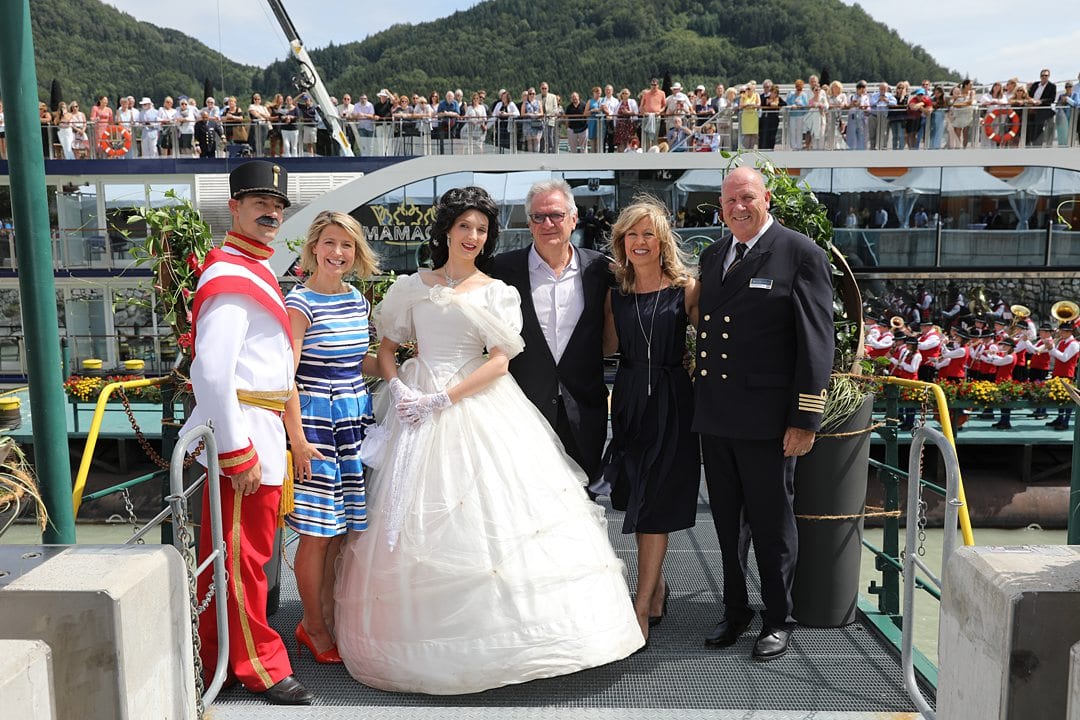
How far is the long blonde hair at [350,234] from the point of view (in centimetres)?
312

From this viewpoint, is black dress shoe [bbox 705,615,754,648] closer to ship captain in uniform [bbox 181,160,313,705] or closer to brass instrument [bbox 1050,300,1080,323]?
ship captain in uniform [bbox 181,160,313,705]

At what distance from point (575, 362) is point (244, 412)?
1.24m

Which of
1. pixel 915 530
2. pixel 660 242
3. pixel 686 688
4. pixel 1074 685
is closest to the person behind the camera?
pixel 1074 685

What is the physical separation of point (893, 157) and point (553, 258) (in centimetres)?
1610

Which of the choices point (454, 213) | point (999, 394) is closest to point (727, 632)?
point (454, 213)

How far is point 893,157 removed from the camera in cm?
1767

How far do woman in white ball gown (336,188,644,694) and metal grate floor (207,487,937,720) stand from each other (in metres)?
0.10

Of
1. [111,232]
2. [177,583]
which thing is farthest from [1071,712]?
[111,232]

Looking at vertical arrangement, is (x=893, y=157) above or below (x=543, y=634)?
above

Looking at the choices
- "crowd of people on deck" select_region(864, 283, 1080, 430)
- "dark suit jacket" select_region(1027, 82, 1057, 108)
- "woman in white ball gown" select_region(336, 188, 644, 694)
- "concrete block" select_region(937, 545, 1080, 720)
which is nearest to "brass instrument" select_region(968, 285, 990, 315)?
"crowd of people on deck" select_region(864, 283, 1080, 430)

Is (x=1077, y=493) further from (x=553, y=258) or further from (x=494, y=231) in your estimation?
(x=494, y=231)

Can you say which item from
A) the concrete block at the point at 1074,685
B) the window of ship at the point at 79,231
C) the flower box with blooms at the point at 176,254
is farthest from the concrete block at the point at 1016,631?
the window of ship at the point at 79,231

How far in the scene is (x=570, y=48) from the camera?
4400 inches

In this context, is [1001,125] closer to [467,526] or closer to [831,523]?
[831,523]
